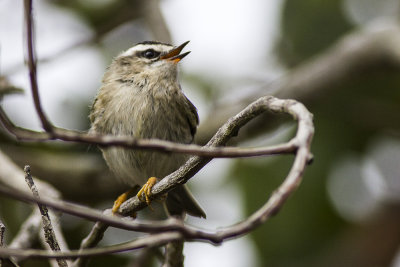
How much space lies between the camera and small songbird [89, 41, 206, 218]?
450 cm

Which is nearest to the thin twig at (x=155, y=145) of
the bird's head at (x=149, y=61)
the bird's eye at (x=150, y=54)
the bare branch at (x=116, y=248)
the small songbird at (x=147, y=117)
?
the bare branch at (x=116, y=248)

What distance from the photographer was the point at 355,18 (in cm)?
730

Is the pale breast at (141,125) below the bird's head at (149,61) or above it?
below

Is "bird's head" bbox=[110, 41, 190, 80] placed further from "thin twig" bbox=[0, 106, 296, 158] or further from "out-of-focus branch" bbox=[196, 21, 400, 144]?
"thin twig" bbox=[0, 106, 296, 158]

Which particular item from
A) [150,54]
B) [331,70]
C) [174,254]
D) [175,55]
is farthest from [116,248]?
[331,70]

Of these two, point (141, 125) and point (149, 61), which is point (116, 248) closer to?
point (141, 125)

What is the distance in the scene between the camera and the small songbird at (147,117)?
4.50m

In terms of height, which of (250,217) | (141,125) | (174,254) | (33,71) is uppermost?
(33,71)

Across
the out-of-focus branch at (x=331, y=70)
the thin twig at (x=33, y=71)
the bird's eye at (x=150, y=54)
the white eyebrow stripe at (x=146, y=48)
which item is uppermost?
the thin twig at (x=33, y=71)

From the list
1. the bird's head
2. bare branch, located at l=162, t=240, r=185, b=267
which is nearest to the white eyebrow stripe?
the bird's head

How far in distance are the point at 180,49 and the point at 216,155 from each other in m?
3.17

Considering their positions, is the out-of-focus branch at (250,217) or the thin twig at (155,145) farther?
the thin twig at (155,145)

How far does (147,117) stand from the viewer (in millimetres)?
4484

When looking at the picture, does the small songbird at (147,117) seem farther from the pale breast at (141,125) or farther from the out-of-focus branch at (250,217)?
the out-of-focus branch at (250,217)
